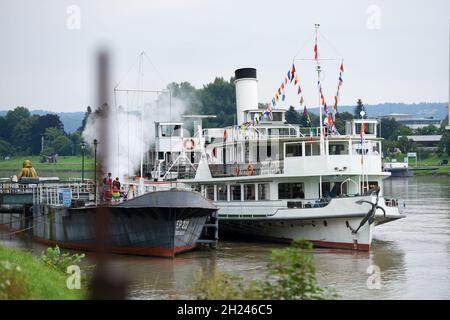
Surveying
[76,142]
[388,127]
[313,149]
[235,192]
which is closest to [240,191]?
[235,192]

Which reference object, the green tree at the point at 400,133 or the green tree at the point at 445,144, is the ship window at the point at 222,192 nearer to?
the green tree at the point at 445,144

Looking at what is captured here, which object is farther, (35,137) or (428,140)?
(428,140)

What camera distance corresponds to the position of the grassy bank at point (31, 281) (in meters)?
13.9

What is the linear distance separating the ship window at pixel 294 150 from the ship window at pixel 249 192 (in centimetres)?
255

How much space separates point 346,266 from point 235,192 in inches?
426

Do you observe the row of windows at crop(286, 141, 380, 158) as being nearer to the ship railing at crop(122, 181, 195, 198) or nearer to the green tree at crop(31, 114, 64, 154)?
the ship railing at crop(122, 181, 195, 198)

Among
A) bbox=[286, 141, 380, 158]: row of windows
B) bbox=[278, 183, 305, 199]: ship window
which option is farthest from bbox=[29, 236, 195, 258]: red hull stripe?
bbox=[286, 141, 380, 158]: row of windows

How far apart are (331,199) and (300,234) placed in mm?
2921

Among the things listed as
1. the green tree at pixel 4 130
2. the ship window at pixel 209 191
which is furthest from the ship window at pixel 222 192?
the green tree at pixel 4 130

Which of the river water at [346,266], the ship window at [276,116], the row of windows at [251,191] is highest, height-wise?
the ship window at [276,116]

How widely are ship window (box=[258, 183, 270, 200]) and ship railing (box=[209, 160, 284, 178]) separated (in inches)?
22.7

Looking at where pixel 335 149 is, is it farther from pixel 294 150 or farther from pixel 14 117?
pixel 14 117

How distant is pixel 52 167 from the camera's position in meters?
96.2
